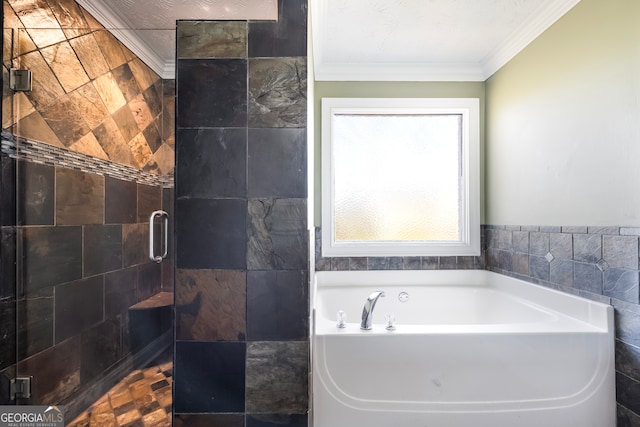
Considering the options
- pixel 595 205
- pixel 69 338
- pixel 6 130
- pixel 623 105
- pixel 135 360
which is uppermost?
pixel 623 105

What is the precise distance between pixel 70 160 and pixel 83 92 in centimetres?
33

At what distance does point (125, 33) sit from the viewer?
150cm

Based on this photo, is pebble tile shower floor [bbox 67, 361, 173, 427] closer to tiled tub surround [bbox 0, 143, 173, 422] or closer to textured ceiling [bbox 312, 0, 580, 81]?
tiled tub surround [bbox 0, 143, 173, 422]

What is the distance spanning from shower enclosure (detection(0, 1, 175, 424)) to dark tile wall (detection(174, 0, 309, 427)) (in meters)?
0.12

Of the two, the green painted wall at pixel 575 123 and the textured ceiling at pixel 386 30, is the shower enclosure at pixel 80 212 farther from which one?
the green painted wall at pixel 575 123

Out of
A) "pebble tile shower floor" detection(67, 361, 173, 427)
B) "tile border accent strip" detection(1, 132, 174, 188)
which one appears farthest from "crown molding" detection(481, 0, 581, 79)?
"pebble tile shower floor" detection(67, 361, 173, 427)

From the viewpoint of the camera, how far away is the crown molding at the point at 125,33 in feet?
4.84

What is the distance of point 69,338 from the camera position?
1560 mm

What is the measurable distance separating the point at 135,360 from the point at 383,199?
2.01 meters

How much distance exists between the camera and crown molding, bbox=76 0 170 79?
1475 millimetres

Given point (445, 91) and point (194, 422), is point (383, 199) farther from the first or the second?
point (194, 422)

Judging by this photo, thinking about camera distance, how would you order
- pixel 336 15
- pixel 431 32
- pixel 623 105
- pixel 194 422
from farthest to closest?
pixel 431 32 < pixel 336 15 < pixel 623 105 < pixel 194 422

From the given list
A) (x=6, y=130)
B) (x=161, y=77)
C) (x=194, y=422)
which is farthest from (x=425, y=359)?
(x=6, y=130)

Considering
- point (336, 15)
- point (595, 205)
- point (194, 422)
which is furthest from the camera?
point (336, 15)
